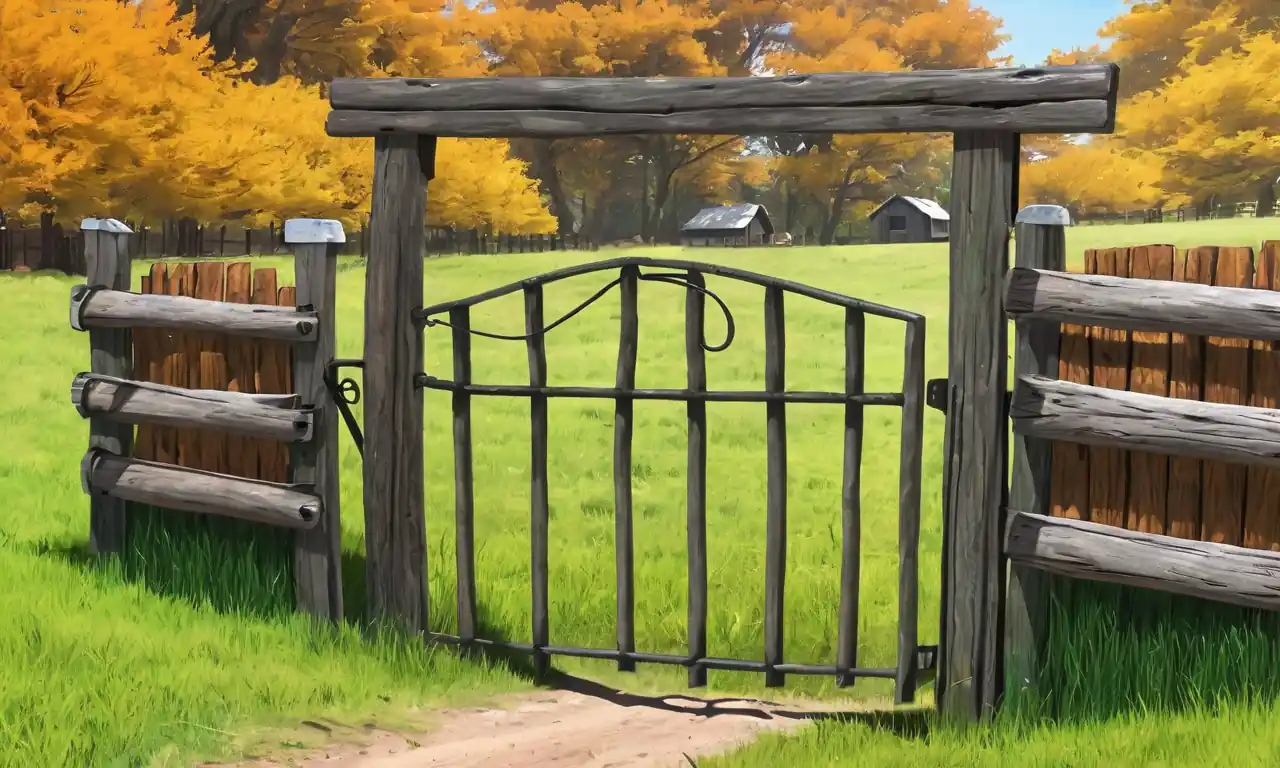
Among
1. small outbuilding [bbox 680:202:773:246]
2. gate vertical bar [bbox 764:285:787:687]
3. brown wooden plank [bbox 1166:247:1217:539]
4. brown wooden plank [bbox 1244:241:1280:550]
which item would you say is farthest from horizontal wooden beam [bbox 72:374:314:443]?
small outbuilding [bbox 680:202:773:246]

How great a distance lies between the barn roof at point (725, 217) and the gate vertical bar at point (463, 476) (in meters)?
49.9

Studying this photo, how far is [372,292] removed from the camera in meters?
6.39

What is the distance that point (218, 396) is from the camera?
6.57 m

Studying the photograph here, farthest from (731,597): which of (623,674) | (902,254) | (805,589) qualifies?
(902,254)

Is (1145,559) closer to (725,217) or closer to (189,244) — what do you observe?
(189,244)

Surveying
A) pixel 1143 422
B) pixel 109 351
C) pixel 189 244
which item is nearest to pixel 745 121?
pixel 1143 422

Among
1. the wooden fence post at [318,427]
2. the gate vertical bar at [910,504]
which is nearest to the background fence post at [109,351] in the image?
the wooden fence post at [318,427]

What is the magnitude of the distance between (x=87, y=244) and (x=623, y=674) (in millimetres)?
3509

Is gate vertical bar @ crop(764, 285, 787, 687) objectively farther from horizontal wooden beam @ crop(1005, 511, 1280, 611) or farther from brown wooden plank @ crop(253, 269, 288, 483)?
brown wooden plank @ crop(253, 269, 288, 483)

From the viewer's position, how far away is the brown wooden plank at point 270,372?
653 centimetres

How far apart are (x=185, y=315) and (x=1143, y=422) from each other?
14.3 ft

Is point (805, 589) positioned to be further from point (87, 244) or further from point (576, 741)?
point (87, 244)

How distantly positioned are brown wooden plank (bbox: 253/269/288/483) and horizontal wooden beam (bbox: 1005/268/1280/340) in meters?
3.38

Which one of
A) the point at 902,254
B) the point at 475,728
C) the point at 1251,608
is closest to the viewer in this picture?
the point at 1251,608
